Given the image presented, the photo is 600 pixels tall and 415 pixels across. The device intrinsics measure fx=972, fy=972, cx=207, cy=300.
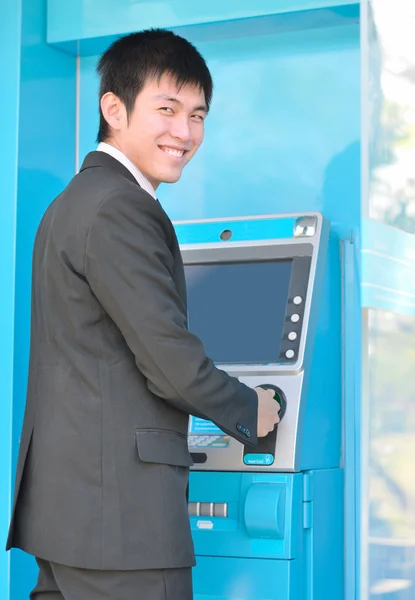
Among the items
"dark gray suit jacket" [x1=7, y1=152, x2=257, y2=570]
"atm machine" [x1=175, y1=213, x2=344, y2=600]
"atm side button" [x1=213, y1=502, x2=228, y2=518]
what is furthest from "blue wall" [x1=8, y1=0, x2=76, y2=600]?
"dark gray suit jacket" [x1=7, y1=152, x2=257, y2=570]

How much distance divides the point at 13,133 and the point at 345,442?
1.49m

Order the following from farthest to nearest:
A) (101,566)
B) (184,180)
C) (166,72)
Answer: (184,180) < (166,72) < (101,566)

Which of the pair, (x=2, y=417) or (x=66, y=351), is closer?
(x=66, y=351)

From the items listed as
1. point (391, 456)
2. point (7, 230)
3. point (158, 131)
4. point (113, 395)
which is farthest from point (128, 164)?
point (7, 230)

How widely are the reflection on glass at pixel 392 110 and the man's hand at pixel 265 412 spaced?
49cm

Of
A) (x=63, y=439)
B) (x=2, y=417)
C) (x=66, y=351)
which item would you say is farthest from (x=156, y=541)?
(x=2, y=417)

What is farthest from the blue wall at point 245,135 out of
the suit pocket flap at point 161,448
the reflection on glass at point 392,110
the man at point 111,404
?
the suit pocket flap at point 161,448

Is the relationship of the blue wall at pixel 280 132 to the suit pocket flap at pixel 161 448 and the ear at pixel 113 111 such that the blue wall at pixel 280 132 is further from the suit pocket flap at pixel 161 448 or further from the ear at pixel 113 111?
the suit pocket flap at pixel 161 448

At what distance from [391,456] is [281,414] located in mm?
357

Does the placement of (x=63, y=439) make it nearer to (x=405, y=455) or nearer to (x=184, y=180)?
(x=405, y=455)

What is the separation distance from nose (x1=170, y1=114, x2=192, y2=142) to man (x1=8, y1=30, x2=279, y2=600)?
20 cm

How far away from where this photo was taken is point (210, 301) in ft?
9.46

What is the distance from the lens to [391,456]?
2277 mm

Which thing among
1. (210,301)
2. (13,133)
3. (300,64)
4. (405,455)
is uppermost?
(300,64)
